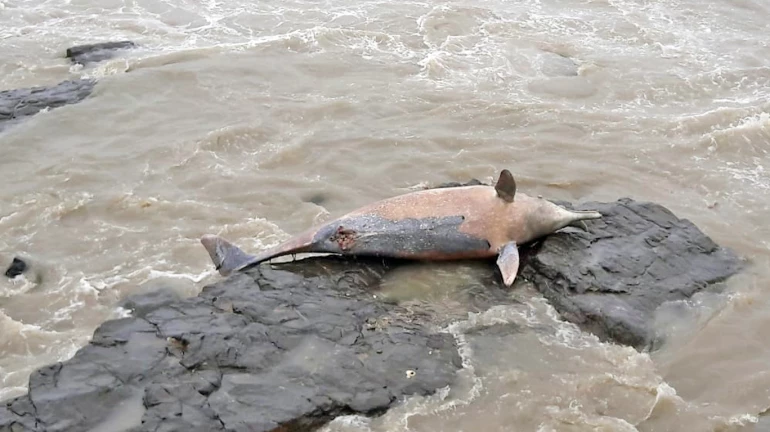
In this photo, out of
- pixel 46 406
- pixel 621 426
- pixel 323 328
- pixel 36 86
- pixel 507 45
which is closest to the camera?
pixel 46 406

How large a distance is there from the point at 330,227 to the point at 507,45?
728 cm

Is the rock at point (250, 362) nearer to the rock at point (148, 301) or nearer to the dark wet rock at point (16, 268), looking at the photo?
the rock at point (148, 301)

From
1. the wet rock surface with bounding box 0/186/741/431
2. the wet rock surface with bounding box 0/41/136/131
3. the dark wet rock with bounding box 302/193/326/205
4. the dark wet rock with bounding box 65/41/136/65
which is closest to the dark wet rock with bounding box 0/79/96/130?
the wet rock surface with bounding box 0/41/136/131

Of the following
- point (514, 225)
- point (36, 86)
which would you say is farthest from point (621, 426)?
point (36, 86)

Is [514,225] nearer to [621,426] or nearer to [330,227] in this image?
[330,227]

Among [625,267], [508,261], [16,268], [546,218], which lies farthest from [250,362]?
[625,267]

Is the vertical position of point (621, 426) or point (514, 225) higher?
A: point (514, 225)

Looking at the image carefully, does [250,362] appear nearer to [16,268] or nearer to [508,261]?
[508,261]

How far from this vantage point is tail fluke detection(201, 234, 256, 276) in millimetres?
6453

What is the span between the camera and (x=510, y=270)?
6.22 m

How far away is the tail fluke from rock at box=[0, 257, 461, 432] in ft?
1.03

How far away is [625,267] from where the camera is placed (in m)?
6.44

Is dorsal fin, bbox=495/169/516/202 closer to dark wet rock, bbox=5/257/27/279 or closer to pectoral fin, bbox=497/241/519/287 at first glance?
pectoral fin, bbox=497/241/519/287

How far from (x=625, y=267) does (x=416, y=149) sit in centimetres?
351
